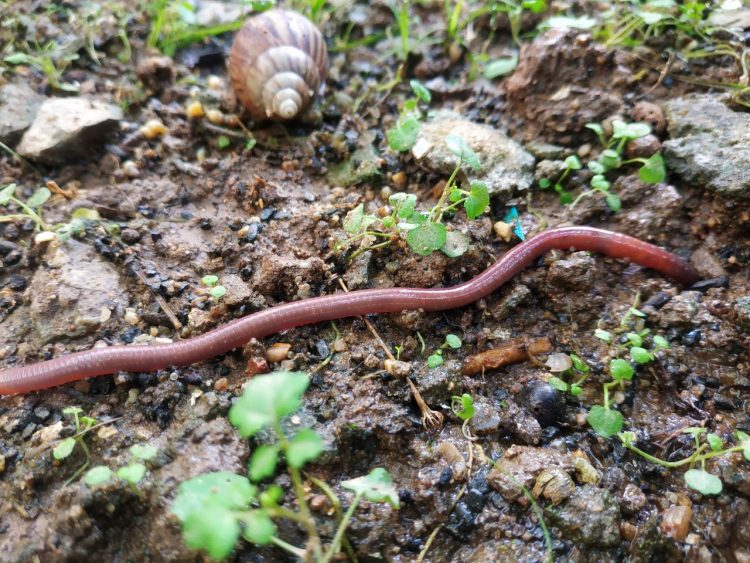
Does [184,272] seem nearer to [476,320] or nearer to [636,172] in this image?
[476,320]

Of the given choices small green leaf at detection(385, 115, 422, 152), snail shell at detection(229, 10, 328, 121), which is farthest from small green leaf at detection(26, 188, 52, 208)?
small green leaf at detection(385, 115, 422, 152)

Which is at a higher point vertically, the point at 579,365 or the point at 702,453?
the point at 579,365

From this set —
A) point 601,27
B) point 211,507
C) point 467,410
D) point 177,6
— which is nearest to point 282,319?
point 467,410

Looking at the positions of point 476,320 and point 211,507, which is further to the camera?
point 476,320

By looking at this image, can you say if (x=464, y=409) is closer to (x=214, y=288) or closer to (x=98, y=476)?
(x=214, y=288)

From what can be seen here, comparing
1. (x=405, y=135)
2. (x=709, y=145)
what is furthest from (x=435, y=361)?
(x=709, y=145)

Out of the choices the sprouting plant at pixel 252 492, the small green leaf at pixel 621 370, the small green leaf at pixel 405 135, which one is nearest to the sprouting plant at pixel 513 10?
the small green leaf at pixel 405 135
